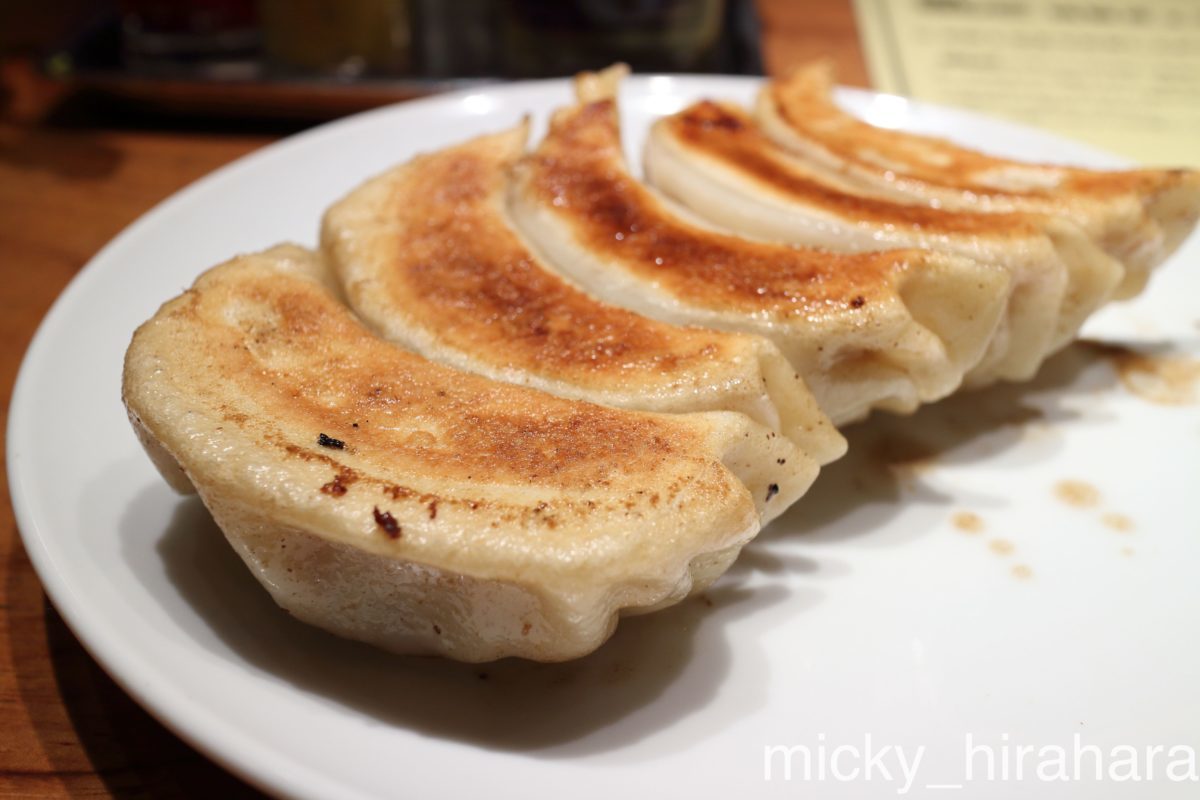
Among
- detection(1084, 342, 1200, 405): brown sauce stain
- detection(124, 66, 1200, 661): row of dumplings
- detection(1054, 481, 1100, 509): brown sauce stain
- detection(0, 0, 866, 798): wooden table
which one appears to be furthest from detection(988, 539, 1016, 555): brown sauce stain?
detection(0, 0, 866, 798): wooden table

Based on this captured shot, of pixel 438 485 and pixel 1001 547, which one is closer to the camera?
pixel 438 485

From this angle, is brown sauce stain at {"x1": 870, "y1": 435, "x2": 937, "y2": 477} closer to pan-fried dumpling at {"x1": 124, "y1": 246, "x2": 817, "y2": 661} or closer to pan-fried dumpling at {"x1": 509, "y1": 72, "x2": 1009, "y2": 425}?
pan-fried dumpling at {"x1": 509, "y1": 72, "x2": 1009, "y2": 425}

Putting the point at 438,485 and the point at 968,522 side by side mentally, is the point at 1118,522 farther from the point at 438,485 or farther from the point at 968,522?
the point at 438,485

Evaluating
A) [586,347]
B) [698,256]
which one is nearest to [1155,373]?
[698,256]

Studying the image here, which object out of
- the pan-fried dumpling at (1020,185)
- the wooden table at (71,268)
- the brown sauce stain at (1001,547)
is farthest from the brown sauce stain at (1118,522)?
the wooden table at (71,268)

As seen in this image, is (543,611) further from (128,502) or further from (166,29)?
(166,29)

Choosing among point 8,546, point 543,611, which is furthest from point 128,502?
point 543,611
